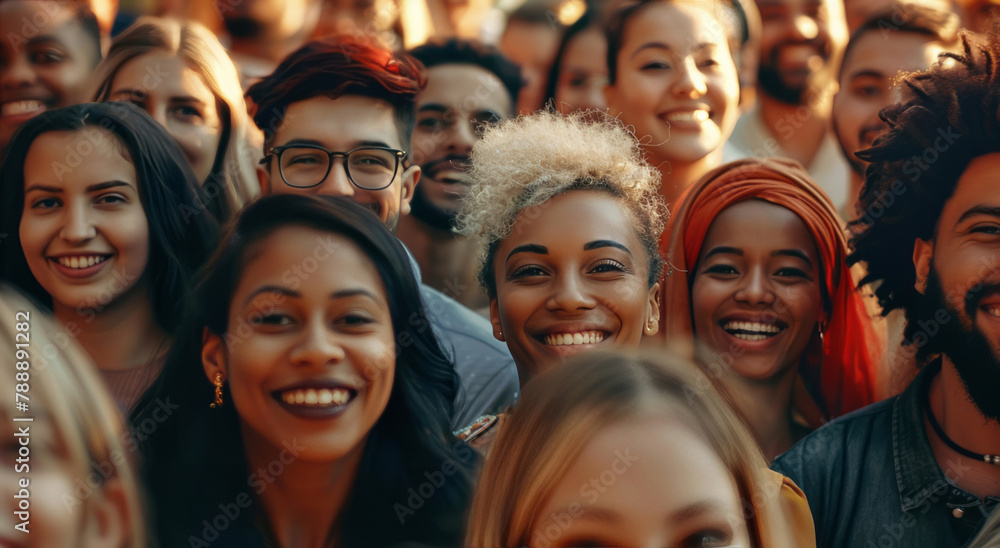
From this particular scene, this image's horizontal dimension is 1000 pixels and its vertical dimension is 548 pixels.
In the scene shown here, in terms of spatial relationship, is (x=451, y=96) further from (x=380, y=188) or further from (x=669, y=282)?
(x=669, y=282)

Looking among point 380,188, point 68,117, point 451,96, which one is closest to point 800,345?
point 380,188

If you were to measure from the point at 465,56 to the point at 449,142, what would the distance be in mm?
589

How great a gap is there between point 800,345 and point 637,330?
0.69 metres

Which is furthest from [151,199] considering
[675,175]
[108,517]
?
[675,175]

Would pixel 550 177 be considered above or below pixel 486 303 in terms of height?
below

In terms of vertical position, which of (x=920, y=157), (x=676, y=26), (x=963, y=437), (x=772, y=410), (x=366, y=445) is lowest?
(x=963, y=437)

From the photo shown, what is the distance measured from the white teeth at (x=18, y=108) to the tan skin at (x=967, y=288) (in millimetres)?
3897

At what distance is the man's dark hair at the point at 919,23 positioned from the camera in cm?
484

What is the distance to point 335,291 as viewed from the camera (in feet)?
9.33

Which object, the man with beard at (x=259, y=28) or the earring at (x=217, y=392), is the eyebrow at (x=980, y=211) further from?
the man with beard at (x=259, y=28)

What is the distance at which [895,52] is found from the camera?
4.83 m

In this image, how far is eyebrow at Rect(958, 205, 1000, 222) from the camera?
9.82 ft

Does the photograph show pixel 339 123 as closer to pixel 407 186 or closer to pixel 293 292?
pixel 407 186

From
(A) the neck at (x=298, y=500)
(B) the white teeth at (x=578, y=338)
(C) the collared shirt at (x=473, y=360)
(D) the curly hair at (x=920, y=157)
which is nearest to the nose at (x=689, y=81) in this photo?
(D) the curly hair at (x=920, y=157)
